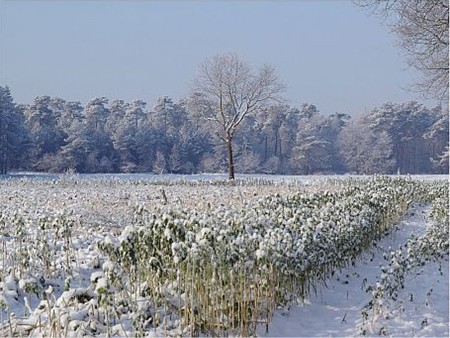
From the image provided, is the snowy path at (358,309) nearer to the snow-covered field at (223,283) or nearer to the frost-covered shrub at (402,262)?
the snow-covered field at (223,283)

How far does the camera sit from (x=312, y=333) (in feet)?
18.6

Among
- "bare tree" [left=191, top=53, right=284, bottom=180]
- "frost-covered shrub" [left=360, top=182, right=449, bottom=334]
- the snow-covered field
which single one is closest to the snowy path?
the snow-covered field

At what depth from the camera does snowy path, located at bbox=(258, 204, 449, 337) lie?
5730 mm

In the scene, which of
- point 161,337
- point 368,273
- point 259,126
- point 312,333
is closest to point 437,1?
point 368,273

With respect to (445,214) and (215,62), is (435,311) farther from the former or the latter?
(215,62)

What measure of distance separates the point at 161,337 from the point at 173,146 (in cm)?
5825

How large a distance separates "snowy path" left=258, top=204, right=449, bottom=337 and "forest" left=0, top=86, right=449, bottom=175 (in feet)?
132

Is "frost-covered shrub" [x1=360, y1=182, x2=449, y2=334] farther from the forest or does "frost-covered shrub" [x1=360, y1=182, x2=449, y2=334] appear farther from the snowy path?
the forest

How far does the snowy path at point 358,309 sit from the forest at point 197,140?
40.3 meters

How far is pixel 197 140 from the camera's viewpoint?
210 feet

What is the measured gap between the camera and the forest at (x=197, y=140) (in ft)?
182

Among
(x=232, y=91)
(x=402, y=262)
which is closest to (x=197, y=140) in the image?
(x=232, y=91)

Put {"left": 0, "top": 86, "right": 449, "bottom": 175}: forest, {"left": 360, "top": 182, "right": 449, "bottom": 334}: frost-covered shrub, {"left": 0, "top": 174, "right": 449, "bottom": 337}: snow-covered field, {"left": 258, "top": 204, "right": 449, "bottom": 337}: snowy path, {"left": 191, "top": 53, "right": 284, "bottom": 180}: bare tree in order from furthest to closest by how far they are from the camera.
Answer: {"left": 0, "top": 86, "right": 449, "bottom": 175}: forest
{"left": 191, "top": 53, "right": 284, "bottom": 180}: bare tree
{"left": 360, "top": 182, "right": 449, "bottom": 334}: frost-covered shrub
{"left": 258, "top": 204, "right": 449, "bottom": 337}: snowy path
{"left": 0, "top": 174, "right": 449, "bottom": 337}: snow-covered field

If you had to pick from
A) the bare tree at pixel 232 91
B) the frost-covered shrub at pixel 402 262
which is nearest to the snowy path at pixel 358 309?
the frost-covered shrub at pixel 402 262
